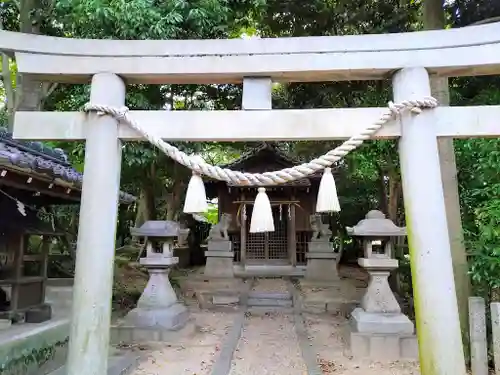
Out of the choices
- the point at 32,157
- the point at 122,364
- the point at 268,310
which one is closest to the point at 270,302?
the point at 268,310

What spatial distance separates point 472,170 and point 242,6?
595 cm

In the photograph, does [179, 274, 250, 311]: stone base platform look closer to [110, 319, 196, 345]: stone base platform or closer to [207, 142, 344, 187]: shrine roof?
[110, 319, 196, 345]: stone base platform

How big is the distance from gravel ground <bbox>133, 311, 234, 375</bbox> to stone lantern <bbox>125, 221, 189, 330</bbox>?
0.49 meters

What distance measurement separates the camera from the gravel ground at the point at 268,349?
584 centimetres

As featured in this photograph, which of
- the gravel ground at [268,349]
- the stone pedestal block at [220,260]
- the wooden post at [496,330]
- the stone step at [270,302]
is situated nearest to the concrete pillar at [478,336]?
the wooden post at [496,330]

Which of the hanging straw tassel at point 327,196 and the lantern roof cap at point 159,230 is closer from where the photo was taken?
the hanging straw tassel at point 327,196

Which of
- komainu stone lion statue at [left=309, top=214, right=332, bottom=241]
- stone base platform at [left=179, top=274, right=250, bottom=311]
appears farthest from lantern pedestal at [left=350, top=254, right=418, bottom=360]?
komainu stone lion statue at [left=309, top=214, right=332, bottom=241]

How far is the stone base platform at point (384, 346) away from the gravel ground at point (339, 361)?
0.41 feet

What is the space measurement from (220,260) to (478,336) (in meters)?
9.53

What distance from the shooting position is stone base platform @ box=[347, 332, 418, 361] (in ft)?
20.7

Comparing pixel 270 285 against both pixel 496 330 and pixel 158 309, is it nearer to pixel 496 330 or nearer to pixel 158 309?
pixel 158 309

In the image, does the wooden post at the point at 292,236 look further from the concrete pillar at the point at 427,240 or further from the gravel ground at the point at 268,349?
the concrete pillar at the point at 427,240

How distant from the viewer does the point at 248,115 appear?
3420 mm

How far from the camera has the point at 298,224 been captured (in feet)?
51.4
